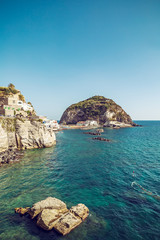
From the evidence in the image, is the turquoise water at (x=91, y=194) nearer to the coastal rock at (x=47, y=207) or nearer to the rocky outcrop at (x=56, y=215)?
the rocky outcrop at (x=56, y=215)

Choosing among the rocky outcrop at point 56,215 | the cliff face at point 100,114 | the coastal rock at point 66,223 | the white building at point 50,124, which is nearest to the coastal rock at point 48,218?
the rocky outcrop at point 56,215

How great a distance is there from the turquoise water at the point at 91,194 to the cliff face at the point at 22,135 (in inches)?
458

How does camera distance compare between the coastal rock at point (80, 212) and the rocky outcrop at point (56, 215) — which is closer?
the rocky outcrop at point (56, 215)

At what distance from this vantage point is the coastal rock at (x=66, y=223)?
11.8 metres

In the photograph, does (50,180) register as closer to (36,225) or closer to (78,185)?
(78,185)

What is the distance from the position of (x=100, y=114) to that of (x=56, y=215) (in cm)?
16300

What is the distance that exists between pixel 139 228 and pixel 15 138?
131 feet

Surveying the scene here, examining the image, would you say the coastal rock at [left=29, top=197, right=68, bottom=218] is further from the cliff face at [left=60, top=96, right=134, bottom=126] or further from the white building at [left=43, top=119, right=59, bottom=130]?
the cliff face at [left=60, top=96, right=134, bottom=126]

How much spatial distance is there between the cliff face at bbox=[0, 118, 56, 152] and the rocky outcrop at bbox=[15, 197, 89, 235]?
2699cm

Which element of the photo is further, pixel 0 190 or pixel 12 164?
pixel 12 164

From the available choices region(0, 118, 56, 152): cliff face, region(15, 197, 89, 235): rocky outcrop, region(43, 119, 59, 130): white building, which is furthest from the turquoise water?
region(43, 119, 59, 130): white building

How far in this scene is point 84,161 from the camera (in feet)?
107

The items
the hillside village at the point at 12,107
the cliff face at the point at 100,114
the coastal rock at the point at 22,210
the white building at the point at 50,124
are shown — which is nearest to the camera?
the coastal rock at the point at 22,210

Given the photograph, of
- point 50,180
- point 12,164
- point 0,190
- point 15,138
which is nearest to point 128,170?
point 50,180
